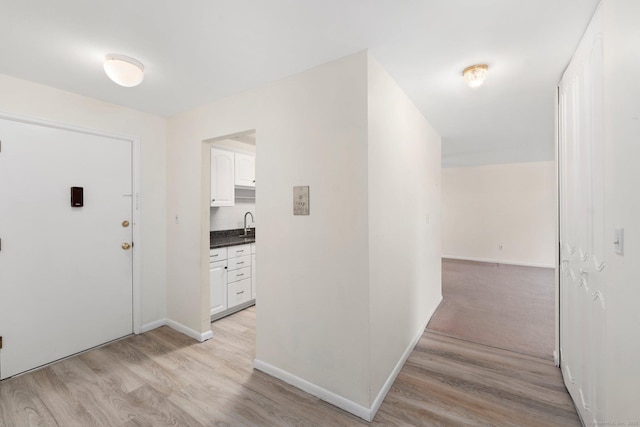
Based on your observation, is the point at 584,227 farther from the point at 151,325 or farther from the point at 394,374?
the point at 151,325

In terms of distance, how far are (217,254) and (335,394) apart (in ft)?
6.78

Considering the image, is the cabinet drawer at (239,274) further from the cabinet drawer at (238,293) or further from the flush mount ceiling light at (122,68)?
the flush mount ceiling light at (122,68)

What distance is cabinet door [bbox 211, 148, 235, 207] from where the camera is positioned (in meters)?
3.51

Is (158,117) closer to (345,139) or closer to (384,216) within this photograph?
(345,139)

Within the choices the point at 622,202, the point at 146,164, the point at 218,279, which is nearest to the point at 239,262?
the point at 218,279

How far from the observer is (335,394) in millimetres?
1866

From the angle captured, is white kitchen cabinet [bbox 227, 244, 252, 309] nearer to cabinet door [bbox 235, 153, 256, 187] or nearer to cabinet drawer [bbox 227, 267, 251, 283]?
cabinet drawer [bbox 227, 267, 251, 283]

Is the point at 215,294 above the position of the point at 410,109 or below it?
below

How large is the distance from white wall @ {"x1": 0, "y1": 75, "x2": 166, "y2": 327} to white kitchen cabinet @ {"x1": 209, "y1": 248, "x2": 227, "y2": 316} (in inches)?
22.2

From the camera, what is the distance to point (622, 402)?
3.45 feet

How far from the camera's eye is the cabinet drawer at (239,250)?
134 inches

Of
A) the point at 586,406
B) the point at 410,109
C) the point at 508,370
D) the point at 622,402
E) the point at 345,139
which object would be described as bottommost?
the point at 508,370

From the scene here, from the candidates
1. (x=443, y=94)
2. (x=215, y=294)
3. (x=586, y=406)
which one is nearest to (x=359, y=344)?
(x=586, y=406)

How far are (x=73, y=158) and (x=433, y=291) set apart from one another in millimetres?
4254
